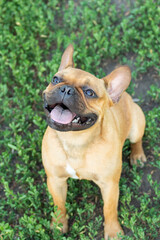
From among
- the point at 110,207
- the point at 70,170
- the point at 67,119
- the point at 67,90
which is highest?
the point at 67,90

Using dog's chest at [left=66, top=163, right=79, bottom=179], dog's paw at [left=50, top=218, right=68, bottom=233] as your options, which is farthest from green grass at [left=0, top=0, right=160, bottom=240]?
dog's chest at [left=66, top=163, right=79, bottom=179]

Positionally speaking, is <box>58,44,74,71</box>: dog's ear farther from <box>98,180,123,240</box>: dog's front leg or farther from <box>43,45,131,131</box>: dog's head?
<box>98,180,123,240</box>: dog's front leg

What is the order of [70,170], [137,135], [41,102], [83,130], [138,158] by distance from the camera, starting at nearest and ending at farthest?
[83,130] < [70,170] < [137,135] < [138,158] < [41,102]

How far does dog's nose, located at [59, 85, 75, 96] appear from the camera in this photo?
2.87 metres

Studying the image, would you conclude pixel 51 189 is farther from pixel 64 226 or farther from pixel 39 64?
pixel 39 64

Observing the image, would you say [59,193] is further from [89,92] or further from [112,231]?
[89,92]

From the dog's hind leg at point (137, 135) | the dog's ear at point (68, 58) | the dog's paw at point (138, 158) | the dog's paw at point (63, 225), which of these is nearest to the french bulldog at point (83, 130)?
the dog's ear at point (68, 58)

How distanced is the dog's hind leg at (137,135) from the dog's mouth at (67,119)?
121 cm

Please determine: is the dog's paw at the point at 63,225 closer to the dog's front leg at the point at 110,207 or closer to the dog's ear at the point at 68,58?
the dog's front leg at the point at 110,207

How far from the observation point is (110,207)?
352cm

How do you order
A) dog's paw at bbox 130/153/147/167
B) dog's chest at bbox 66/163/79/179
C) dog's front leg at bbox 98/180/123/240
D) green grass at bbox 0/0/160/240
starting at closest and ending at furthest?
dog's chest at bbox 66/163/79/179 → dog's front leg at bbox 98/180/123/240 → green grass at bbox 0/0/160/240 → dog's paw at bbox 130/153/147/167

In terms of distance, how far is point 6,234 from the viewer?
11.6ft

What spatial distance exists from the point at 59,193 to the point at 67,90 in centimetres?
127

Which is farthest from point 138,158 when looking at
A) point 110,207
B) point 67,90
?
point 67,90
